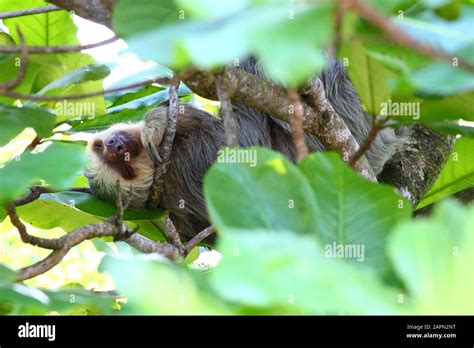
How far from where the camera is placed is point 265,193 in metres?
1.16

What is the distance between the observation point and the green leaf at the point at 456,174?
3650 millimetres

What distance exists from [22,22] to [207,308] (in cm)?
242

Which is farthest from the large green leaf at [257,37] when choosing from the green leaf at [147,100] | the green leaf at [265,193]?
the green leaf at [147,100]

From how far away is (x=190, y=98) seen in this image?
4242 millimetres

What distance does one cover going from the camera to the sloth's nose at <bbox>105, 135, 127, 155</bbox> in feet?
13.3

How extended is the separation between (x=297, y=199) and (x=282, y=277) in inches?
15.5

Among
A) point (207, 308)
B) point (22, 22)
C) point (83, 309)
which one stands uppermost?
point (22, 22)

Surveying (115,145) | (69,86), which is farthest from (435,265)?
(115,145)

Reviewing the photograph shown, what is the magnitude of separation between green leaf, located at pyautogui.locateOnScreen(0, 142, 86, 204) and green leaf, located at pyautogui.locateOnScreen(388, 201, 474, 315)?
74 cm

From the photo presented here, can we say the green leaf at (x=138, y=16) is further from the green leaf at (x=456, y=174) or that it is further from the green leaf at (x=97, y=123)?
the green leaf at (x=456, y=174)

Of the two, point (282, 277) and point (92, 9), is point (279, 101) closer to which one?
point (92, 9)

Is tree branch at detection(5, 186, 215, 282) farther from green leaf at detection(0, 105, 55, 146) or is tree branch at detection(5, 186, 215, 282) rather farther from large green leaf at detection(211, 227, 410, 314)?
large green leaf at detection(211, 227, 410, 314)

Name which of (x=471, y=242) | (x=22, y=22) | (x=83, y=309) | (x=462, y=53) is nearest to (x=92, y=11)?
(x=83, y=309)
